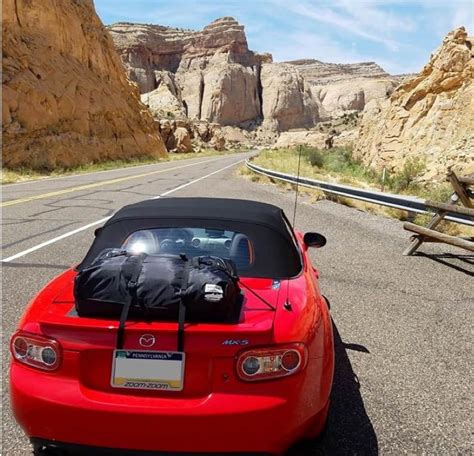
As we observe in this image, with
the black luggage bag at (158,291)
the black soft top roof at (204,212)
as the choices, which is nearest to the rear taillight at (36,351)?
the black luggage bag at (158,291)

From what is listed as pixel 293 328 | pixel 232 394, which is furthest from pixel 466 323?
pixel 232 394

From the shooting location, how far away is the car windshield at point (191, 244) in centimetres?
321

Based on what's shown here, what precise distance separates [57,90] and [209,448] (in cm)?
3233

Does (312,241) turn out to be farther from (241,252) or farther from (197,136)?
(197,136)

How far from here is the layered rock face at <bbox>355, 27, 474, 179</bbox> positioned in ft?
56.6

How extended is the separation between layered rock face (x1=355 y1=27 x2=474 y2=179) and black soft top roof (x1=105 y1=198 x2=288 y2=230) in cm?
1386

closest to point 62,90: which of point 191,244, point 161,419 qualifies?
point 191,244

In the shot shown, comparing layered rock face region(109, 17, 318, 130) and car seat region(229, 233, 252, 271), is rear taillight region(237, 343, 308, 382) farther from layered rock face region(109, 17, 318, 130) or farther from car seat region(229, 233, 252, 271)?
layered rock face region(109, 17, 318, 130)

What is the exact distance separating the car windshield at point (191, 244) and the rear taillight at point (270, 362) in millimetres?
852

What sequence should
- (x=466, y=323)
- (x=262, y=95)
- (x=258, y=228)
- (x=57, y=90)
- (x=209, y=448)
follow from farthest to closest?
(x=262, y=95) → (x=57, y=90) → (x=466, y=323) → (x=258, y=228) → (x=209, y=448)

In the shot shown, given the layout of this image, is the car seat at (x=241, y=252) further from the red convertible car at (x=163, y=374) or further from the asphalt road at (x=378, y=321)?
the asphalt road at (x=378, y=321)

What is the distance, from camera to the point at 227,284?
2354 mm

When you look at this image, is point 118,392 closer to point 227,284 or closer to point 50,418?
point 50,418

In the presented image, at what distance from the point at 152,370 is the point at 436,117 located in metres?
20.3
